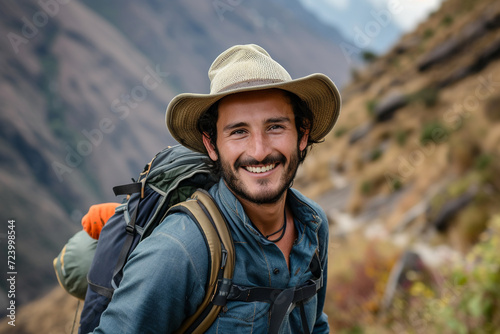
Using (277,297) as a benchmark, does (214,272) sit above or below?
above

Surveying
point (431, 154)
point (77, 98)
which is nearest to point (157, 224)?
point (431, 154)

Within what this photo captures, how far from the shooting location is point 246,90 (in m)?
1.60

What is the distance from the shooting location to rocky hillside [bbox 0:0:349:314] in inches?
1994

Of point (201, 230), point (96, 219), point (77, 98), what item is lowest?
point (96, 219)

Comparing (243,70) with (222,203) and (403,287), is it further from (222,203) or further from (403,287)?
(403,287)

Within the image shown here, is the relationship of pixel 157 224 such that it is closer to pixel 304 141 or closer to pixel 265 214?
pixel 265 214

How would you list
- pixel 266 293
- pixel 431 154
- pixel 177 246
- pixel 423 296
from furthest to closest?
pixel 431 154
pixel 423 296
pixel 266 293
pixel 177 246

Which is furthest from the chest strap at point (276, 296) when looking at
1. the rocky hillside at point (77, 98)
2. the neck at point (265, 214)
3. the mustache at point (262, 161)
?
the rocky hillside at point (77, 98)

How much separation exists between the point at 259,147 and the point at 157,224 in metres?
0.54

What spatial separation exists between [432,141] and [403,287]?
8159mm

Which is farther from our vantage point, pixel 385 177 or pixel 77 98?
pixel 77 98

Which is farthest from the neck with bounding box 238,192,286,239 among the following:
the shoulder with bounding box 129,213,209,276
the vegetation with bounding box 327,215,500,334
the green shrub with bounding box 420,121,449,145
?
the green shrub with bounding box 420,121,449,145

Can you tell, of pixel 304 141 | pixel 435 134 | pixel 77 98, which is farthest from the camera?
pixel 77 98

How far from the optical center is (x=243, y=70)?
1.72m
